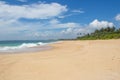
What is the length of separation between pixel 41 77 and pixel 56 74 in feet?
2.01

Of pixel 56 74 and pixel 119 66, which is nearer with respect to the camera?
pixel 56 74

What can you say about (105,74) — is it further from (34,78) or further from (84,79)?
(34,78)

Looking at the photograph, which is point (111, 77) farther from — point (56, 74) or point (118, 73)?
point (56, 74)

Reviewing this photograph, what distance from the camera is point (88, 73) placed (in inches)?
266

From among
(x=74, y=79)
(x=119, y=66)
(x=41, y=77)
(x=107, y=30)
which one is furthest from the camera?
(x=107, y=30)

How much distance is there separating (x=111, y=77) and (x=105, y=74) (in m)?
0.42

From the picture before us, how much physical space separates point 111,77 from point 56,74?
73.6 inches

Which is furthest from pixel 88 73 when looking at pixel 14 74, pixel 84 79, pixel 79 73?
pixel 14 74

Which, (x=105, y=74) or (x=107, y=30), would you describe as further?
(x=107, y=30)

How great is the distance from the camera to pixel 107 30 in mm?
83875

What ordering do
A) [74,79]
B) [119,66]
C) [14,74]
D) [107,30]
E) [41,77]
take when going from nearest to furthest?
[74,79]
[41,77]
[14,74]
[119,66]
[107,30]

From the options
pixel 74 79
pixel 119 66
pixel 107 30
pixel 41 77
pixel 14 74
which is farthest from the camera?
pixel 107 30

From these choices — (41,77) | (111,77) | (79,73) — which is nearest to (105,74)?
(111,77)

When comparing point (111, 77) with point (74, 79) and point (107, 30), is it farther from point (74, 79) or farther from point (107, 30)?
point (107, 30)
